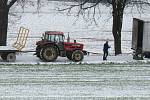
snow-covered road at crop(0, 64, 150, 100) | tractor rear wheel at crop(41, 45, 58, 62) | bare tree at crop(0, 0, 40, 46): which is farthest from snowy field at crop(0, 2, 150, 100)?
bare tree at crop(0, 0, 40, 46)

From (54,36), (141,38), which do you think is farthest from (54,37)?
(141,38)

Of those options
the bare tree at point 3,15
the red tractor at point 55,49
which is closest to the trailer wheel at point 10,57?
the red tractor at point 55,49

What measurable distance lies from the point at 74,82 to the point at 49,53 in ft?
26.2

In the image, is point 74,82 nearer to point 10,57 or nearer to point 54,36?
point 10,57

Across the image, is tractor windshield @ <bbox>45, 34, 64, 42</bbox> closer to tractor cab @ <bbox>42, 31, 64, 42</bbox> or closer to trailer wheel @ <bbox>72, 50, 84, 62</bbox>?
tractor cab @ <bbox>42, 31, 64, 42</bbox>

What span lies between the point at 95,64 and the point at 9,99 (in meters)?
11.5

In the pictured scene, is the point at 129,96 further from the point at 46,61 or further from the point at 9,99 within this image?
the point at 46,61

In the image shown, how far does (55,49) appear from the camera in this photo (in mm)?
27391

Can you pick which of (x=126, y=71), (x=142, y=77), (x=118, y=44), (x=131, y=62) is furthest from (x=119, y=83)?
(x=118, y=44)

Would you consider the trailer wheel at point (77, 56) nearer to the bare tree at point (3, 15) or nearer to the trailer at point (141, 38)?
the trailer at point (141, 38)

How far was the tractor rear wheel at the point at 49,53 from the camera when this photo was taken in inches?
1074

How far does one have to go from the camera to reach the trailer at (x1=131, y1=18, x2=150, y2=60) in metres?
29.2

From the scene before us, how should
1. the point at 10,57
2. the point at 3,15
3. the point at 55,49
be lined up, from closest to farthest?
1. the point at 10,57
2. the point at 55,49
3. the point at 3,15

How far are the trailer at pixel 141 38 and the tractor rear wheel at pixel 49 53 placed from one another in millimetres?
5930
